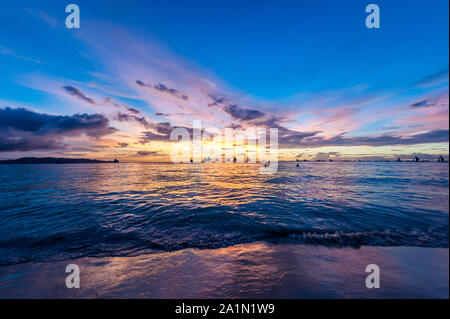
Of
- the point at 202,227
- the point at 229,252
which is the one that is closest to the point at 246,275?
the point at 229,252

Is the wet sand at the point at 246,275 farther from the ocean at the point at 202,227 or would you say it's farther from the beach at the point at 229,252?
the ocean at the point at 202,227

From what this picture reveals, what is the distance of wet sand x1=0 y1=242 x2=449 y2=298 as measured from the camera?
3.43 metres

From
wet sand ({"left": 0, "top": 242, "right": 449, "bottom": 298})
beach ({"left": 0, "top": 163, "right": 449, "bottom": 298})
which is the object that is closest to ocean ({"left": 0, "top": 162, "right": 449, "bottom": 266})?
beach ({"left": 0, "top": 163, "right": 449, "bottom": 298})

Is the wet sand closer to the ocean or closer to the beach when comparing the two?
the beach

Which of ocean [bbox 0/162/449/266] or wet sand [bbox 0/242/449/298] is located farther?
ocean [bbox 0/162/449/266]

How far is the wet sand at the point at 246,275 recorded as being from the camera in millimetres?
3434

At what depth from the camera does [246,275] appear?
3984mm

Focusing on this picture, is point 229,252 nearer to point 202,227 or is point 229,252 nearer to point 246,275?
point 246,275

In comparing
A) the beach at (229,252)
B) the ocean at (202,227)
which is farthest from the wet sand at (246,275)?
the ocean at (202,227)
